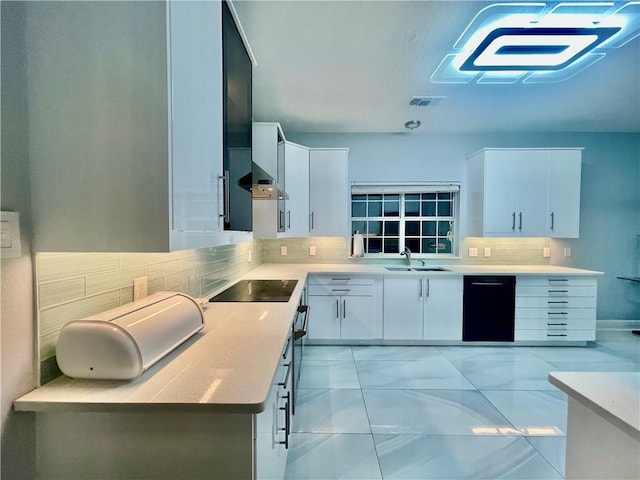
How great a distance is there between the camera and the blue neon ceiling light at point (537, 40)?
68.7 inches

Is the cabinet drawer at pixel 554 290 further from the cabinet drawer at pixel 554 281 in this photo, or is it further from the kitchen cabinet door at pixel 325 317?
the kitchen cabinet door at pixel 325 317

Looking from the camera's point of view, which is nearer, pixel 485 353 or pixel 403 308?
pixel 485 353

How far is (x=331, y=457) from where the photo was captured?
1738 millimetres

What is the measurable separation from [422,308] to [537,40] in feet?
8.46

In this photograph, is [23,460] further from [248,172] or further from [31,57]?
[248,172]

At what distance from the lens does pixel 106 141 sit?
836mm

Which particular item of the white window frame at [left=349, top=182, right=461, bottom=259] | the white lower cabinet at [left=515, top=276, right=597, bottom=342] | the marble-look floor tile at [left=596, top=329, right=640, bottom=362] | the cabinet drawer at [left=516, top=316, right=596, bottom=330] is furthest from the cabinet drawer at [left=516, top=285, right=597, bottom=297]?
the white window frame at [left=349, top=182, right=461, bottom=259]

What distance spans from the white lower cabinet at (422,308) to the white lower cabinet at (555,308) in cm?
72

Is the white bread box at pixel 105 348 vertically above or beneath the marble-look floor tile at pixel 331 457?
above

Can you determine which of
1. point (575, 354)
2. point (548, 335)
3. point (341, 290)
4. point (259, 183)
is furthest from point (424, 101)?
point (575, 354)

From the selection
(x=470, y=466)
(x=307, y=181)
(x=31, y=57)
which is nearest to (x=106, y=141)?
(x=31, y=57)

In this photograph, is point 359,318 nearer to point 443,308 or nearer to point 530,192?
point 443,308

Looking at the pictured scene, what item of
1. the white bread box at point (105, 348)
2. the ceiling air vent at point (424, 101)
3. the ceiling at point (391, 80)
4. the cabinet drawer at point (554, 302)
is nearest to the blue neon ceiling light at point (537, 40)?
the ceiling at point (391, 80)

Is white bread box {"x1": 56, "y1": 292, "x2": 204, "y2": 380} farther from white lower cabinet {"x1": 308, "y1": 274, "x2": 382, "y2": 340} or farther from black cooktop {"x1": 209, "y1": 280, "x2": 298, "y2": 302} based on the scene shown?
white lower cabinet {"x1": 308, "y1": 274, "x2": 382, "y2": 340}
